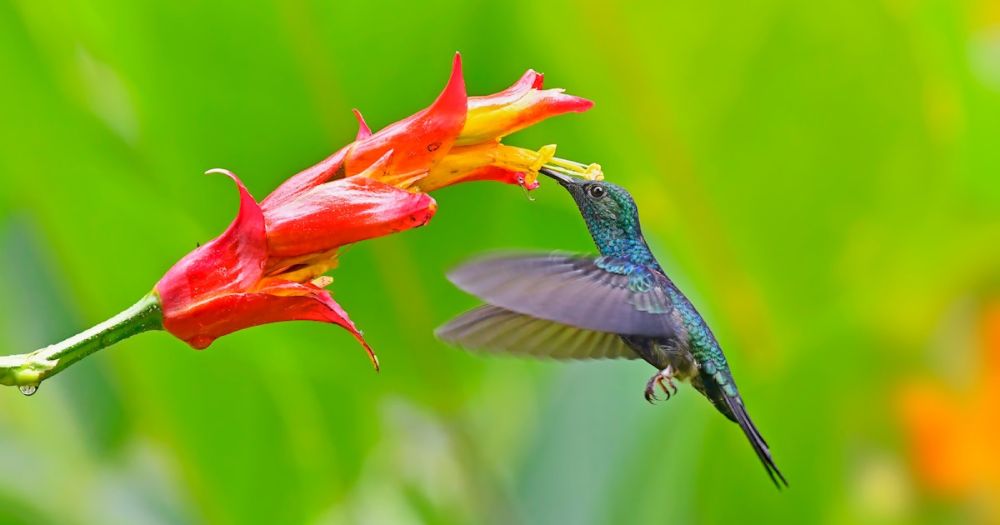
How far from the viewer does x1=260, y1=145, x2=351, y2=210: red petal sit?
1124 millimetres

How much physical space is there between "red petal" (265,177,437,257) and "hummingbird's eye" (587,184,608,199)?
42cm

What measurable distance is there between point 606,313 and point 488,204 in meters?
0.87

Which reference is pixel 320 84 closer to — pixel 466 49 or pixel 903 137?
pixel 466 49

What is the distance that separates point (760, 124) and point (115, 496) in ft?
5.03

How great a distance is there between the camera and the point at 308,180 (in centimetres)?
113

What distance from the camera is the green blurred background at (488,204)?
1.99 metres

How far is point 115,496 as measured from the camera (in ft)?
8.73

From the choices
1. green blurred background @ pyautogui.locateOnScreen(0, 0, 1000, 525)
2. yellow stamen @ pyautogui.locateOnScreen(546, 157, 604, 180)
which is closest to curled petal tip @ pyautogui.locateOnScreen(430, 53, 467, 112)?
yellow stamen @ pyautogui.locateOnScreen(546, 157, 604, 180)

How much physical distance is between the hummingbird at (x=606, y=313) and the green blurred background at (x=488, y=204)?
58 centimetres

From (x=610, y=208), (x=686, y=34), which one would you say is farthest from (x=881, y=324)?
(x=610, y=208)

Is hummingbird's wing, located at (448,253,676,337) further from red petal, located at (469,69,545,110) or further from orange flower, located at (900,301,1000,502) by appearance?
orange flower, located at (900,301,1000,502)

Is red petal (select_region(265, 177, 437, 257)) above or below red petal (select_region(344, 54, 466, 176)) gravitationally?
below

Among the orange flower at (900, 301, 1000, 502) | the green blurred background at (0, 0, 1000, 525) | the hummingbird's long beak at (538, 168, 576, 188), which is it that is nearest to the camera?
the hummingbird's long beak at (538, 168, 576, 188)

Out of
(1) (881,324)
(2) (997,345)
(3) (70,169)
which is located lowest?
(2) (997,345)
